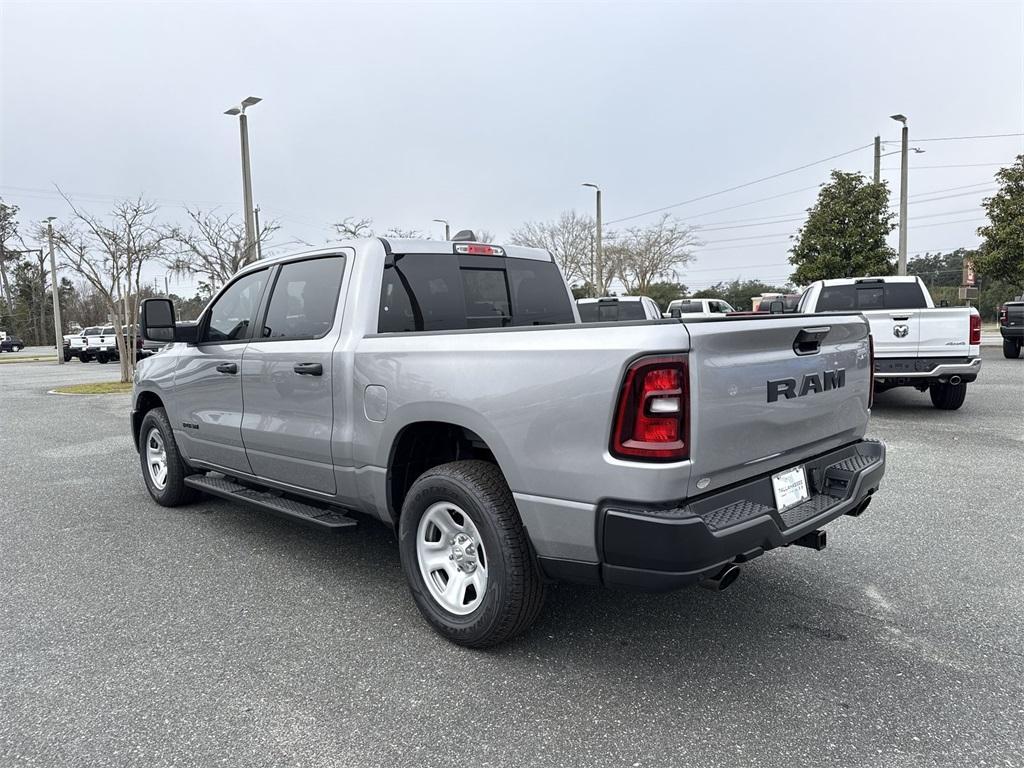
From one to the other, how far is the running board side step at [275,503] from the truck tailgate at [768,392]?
1986 mm

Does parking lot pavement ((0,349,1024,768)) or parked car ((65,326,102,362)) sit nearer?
parking lot pavement ((0,349,1024,768))

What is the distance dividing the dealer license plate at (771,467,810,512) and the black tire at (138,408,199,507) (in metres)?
4.34

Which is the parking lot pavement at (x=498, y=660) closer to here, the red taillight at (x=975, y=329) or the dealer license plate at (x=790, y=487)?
the dealer license plate at (x=790, y=487)

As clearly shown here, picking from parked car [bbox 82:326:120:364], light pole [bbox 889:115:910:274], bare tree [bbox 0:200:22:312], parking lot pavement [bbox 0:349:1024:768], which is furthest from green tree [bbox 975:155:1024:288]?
bare tree [bbox 0:200:22:312]

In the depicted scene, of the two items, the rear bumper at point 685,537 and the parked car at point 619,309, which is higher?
the parked car at point 619,309

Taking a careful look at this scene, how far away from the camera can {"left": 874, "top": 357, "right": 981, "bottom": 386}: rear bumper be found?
8.85 metres

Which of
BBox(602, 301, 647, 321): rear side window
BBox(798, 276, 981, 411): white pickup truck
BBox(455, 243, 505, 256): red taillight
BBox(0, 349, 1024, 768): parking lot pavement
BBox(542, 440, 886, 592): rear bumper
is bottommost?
BBox(0, 349, 1024, 768): parking lot pavement

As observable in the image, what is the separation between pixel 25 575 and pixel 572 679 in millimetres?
3382

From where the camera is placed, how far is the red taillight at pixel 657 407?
95.7 inches

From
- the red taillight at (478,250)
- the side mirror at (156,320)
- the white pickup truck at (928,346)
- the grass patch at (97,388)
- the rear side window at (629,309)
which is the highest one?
the red taillight at (478,250)

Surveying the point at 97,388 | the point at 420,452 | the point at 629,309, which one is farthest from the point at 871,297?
the point at 97,388

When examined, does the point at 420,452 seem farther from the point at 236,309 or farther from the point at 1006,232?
the point at 1006,232

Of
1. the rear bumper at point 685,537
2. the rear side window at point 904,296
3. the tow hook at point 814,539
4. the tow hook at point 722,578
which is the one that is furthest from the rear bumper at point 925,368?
the tow hook at point 722,578

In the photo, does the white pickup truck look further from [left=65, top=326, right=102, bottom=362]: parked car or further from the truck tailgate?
[left=65, top=326, right=102, bottom=362]: parked car
